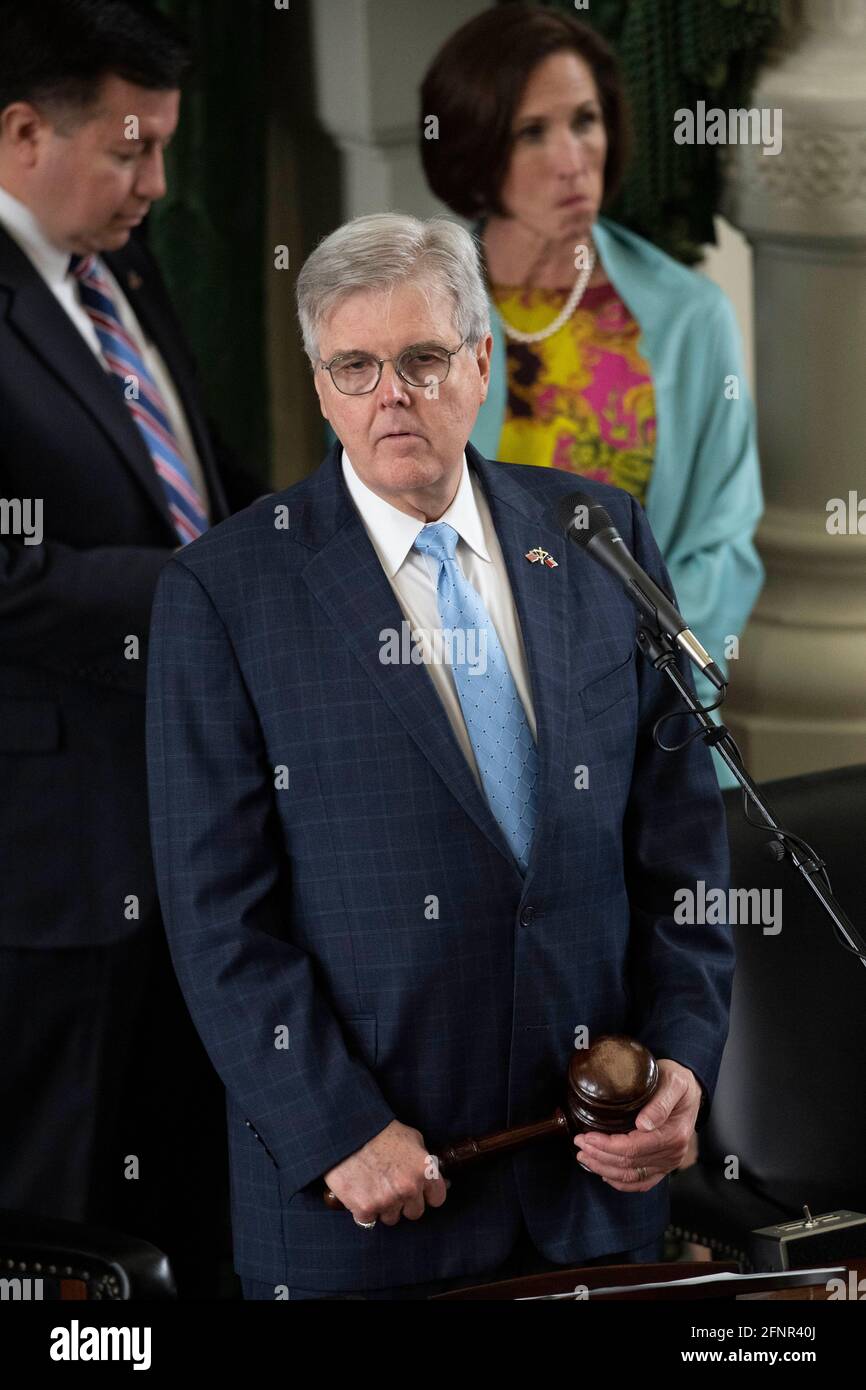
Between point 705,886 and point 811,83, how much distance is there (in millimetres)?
1732

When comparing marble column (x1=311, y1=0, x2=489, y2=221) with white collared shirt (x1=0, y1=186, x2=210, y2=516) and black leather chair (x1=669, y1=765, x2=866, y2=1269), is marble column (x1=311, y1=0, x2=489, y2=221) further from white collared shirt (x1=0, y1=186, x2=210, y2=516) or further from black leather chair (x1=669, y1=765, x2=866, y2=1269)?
Answer: black leather chair (x1=669, y1=765, x2=866, y2=1269)

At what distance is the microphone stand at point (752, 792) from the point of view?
5.44 feet

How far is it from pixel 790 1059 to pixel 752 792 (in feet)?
2.47

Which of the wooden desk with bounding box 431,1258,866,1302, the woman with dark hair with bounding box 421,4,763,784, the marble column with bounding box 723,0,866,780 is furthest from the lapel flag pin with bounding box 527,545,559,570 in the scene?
the marble column with bounding box 723,0,866,780

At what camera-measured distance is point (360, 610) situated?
1.88 m

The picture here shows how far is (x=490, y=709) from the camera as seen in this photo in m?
1.90

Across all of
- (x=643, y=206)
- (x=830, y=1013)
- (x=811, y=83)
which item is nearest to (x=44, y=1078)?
(x=830, y=1013)

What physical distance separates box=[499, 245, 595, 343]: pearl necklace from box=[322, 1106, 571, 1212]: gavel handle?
152 cm

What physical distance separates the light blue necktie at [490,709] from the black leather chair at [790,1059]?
0.49 m

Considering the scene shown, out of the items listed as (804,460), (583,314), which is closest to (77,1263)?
(583,314)

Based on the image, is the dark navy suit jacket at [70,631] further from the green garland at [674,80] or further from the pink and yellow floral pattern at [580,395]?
the green garland at [674,80]

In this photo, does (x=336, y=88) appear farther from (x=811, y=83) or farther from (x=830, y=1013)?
(x=830, y=1013)

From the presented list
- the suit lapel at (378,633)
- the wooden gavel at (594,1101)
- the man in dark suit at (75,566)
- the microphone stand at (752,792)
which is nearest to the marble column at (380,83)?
the man in dark suit at (75,566)

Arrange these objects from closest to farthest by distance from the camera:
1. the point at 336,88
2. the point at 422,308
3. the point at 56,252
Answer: the point at 422,308, the point at 56,252, the point at 336,88
